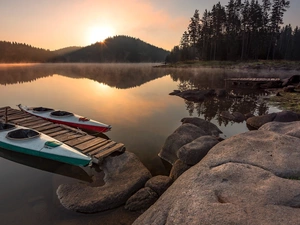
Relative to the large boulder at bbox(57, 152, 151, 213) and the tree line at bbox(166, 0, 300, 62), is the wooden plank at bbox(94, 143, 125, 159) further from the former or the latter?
the tree line at bbox(166, 0, 300, 62)

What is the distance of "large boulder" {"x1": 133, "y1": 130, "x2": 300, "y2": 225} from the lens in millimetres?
4555

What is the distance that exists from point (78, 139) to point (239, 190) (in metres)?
9.67

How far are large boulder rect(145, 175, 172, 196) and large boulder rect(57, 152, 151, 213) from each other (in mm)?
530

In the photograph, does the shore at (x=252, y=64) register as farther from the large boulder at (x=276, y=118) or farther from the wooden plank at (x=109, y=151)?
the wooden plank at (x=109, y=151)

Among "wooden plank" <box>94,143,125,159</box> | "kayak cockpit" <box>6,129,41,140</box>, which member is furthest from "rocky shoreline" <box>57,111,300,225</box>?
"kayak cockpit" <box>6,129,41,140</box>

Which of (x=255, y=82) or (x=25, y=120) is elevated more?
(x=255, y=82)

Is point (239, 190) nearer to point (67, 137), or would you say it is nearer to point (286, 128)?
point (286, 128)

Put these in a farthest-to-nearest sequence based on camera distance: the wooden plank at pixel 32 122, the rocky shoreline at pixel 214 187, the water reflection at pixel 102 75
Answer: the water reflection at pixel 102 75, the wooden plank at pixel 32 122, the rocky shoreline at pixel 214 187

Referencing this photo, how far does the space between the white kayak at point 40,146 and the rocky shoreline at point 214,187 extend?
148 centimetres

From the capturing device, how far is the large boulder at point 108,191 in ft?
25.0

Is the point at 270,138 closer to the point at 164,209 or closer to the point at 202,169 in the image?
the point at 202,169

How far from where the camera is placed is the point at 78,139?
41.4 ft

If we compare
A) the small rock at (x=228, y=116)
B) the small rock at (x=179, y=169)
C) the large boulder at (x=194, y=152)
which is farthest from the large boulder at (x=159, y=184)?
the small rock at (x=228, y=116)

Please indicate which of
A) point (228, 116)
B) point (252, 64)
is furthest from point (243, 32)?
point (228, 116)
